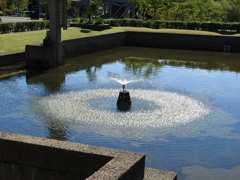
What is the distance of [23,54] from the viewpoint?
2214cm

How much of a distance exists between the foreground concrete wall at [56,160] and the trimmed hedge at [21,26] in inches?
919

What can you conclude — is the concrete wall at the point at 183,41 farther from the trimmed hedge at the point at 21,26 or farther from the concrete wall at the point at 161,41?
the trimmed hedge at the point at 21,26

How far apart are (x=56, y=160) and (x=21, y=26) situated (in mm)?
26146

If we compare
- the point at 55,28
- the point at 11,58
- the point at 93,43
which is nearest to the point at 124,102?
the point at 55,28

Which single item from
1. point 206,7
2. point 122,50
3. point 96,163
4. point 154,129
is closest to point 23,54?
point 122,50

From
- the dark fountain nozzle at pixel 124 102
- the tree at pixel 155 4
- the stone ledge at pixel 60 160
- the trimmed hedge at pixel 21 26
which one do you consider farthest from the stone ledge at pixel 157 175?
the tree at pixel 155 4

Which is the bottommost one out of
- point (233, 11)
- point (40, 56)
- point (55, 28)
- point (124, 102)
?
point (124, 102)

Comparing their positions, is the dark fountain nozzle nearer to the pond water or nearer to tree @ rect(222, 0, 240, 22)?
the pond water

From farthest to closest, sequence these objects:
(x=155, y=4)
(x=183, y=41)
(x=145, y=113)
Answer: (x=155, y=4) < (x=183, y=41) < (x=145, y=113)

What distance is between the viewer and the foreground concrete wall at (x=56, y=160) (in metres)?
5.20

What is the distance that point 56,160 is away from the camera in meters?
→ 5.51

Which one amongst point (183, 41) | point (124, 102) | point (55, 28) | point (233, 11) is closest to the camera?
point (124, 102)

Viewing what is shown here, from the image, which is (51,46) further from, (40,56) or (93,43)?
(93,43)

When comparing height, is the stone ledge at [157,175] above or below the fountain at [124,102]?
above
